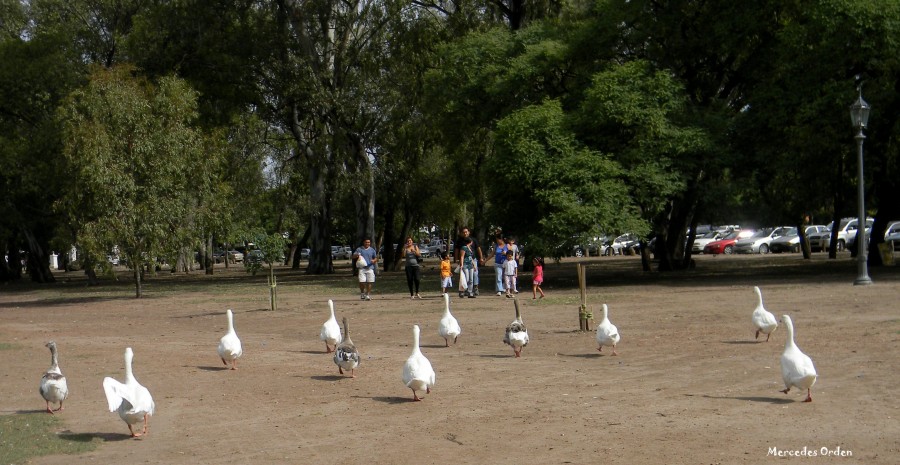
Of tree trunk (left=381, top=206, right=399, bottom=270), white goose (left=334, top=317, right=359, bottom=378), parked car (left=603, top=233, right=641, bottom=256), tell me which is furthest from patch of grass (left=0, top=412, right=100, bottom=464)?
parked car (left=603, top=233, right=641, bottom=256)

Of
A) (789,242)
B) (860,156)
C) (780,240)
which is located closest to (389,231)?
(780,240)

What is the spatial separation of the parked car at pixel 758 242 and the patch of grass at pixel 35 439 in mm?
54664

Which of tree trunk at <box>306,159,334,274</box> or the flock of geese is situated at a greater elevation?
tree trunk at <box>306,159,334,274</box>

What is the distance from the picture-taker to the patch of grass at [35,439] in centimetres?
955

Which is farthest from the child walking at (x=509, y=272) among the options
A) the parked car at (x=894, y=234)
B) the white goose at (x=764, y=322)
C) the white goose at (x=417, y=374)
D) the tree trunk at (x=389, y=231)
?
the parked car at (x=894, y=234)

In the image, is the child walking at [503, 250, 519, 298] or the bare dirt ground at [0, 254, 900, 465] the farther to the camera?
the child walking at [503, 250, 519, 298]

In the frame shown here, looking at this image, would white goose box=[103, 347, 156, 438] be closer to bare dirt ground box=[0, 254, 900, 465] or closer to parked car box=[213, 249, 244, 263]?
bare dirt ground box=[0, 254, 900, 465]

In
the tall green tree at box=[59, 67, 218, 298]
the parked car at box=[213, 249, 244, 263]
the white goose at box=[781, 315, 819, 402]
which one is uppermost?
the tall green tree at box=[59, 67, 218, 298]

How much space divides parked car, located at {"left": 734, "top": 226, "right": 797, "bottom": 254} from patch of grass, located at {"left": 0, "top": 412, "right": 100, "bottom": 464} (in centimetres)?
5466

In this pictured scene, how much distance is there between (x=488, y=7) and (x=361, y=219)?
12.6 meters

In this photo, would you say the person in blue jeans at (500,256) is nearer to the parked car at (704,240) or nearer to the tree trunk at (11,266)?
the tree trunk at (11,266)

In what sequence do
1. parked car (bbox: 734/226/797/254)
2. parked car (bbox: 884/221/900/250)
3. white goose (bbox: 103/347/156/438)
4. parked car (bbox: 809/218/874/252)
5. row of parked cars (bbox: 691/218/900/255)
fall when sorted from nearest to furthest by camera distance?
white goose (bbox: 103/347/156/438) < parked car (bbox: 884/221/900/250) < parked car (bbox: 809/218/874/252) < row of parked cars (bbox: 691/218/900/255) < parked car (bbox: 734/226/797/254)

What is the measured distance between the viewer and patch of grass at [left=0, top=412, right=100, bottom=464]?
31.3 ft

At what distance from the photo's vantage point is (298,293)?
3378 cm
